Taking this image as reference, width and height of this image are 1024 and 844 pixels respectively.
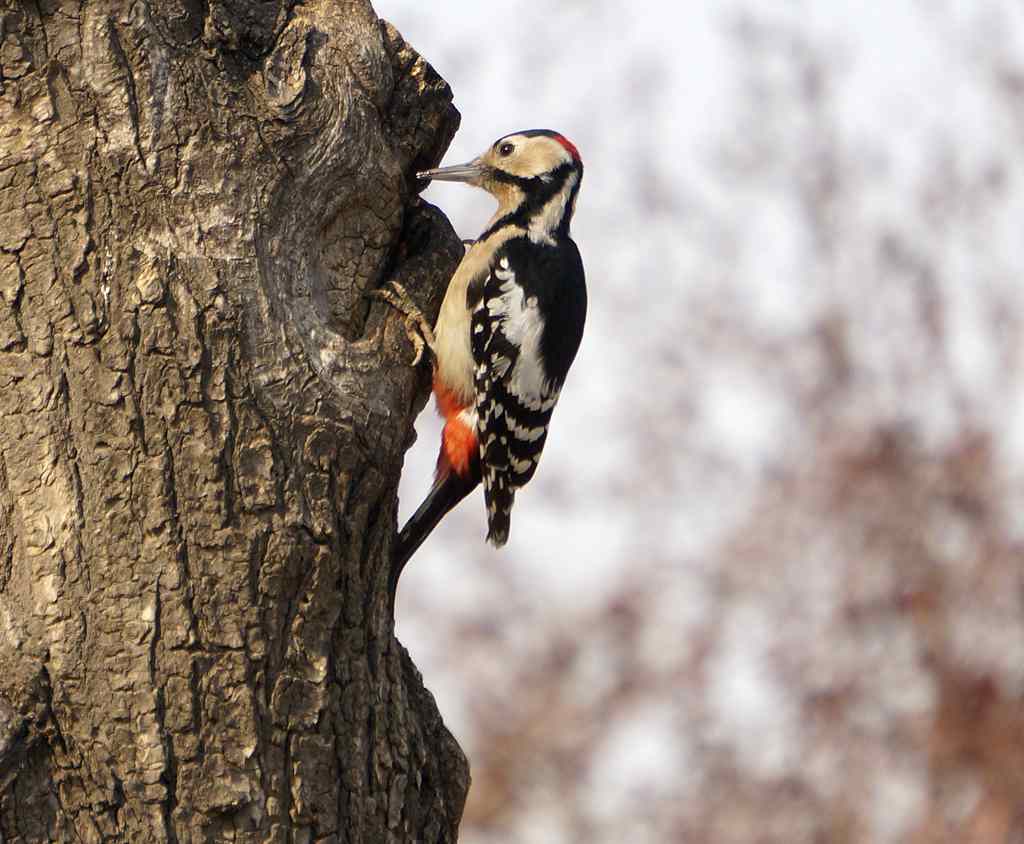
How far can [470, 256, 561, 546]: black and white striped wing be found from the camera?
165 inches

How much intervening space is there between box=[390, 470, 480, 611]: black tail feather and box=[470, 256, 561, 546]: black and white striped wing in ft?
0.30

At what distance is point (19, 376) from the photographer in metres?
2.86

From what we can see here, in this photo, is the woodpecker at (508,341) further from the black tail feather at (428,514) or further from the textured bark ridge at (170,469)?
the textured bark ridge at (170,469)

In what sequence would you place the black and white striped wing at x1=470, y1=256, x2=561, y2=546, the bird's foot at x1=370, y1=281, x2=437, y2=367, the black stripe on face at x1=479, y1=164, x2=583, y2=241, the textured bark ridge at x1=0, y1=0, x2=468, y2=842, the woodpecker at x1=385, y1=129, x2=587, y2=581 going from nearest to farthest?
the textured bark ridge at x1=0, y1=0, x2=468, y2=842 → the bird's foot at x1=370, y1=281, x2=437, y2=367 → the woodpecker at x1=385, y1=129, x2=587, y2=581 → the black and white striped wing at x1=470, y1=256, x2=561, y2=546 → the black stripe on face at x1=479, y1=164, x2=583, y2=241

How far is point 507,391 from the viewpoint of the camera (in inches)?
169

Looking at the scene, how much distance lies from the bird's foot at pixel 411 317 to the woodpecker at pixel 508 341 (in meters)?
0.40

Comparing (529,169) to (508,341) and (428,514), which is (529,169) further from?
(428,514)

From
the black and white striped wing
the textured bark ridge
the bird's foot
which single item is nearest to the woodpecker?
the black and white striped wing

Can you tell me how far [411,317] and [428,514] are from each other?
0.67 meters

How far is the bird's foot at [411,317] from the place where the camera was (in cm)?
331

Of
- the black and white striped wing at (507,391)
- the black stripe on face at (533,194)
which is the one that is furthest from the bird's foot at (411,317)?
the black stripe on face at (533,194)

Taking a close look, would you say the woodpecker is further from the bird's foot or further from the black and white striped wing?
the bird's foot

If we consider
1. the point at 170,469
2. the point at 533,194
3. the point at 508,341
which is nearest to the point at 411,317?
the point at 170,469

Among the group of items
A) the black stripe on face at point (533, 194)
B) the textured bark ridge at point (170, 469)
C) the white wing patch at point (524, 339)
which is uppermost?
the black stripe on face at point (533, 194)
